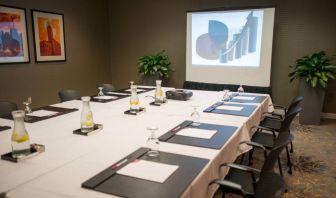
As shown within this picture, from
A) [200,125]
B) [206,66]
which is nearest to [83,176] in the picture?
[200,125]

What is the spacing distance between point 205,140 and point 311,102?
3775 mm

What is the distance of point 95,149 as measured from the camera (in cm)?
171

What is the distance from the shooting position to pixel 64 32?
5.70 meters

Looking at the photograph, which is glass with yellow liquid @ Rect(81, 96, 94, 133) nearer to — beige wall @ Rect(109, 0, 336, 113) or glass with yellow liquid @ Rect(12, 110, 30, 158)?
glass with yellow liquid @ Rect(12, 110, 30, 158)

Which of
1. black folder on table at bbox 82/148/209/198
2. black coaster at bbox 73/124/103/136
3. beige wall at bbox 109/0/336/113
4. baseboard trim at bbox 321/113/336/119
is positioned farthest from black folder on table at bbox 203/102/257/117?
baseboard trim at bbox 321/113/336/119

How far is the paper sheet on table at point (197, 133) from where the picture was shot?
1.97 meters

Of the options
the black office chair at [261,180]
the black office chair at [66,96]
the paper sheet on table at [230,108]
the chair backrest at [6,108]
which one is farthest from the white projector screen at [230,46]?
the chair backrest at [6,108]

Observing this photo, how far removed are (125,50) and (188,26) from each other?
1.97 meters

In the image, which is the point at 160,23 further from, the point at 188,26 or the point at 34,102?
the point at 34,102

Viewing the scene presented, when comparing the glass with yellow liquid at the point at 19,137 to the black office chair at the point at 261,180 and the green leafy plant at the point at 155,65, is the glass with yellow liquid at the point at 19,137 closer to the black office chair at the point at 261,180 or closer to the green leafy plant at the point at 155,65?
the black office chair at the point at 261,180

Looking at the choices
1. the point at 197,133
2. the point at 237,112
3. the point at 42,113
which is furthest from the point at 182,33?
the point at 197,133

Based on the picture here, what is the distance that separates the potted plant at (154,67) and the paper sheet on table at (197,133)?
4.11 metres

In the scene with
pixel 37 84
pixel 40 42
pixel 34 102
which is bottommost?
pixel 34 102

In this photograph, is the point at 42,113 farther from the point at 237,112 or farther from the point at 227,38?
the point at 227,38
